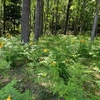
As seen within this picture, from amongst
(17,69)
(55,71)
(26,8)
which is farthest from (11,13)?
(55,71)

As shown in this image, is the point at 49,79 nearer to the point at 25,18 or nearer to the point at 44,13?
the point at 25,18

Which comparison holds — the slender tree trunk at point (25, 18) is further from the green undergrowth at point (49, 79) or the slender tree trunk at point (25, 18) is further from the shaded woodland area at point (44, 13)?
the green undergrowth at point (49, 79)

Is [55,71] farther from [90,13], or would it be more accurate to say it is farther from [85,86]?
[90,13]

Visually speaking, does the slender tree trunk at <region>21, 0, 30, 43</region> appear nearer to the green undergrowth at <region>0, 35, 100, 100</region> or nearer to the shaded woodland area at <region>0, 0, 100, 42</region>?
the shaded woodland area at <region>0, 0, 100, 42</region>

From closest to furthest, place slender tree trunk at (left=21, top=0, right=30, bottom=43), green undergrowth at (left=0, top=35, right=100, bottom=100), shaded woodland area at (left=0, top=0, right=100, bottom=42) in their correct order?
1. green undergrowth at (left=0, top=35, right=100, bottom=100)
2. slender tree trunk at (left=21, top=0, right=30, bottom=43)
3. shaded woodland area at (left=0, top=0, right=100, bottom=42)

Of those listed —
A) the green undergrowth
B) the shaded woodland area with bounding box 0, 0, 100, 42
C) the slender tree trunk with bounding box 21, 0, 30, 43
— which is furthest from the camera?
the shaded woodland area with bounding box 0, 0, 100, 42

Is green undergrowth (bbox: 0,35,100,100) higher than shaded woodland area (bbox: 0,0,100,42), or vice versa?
shaded woodland area (bbox: 0,0,100,42)

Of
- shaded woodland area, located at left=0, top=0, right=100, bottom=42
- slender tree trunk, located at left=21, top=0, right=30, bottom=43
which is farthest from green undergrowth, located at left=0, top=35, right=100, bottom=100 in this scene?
shaded woodland area, located at left=0, top=0, right=100, bottom=42

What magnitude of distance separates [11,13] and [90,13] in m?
12.7

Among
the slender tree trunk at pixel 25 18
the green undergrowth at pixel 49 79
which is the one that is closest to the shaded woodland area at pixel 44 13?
the slender tree trunk at pixel 25 18

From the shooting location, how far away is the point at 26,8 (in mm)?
7637

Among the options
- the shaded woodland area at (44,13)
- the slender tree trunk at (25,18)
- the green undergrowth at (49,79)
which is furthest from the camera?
the shaded woodland area at (44,13)

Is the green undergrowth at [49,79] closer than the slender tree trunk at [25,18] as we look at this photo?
Yes

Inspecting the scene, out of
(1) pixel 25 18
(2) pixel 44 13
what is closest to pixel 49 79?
(1) pixel 25 18
